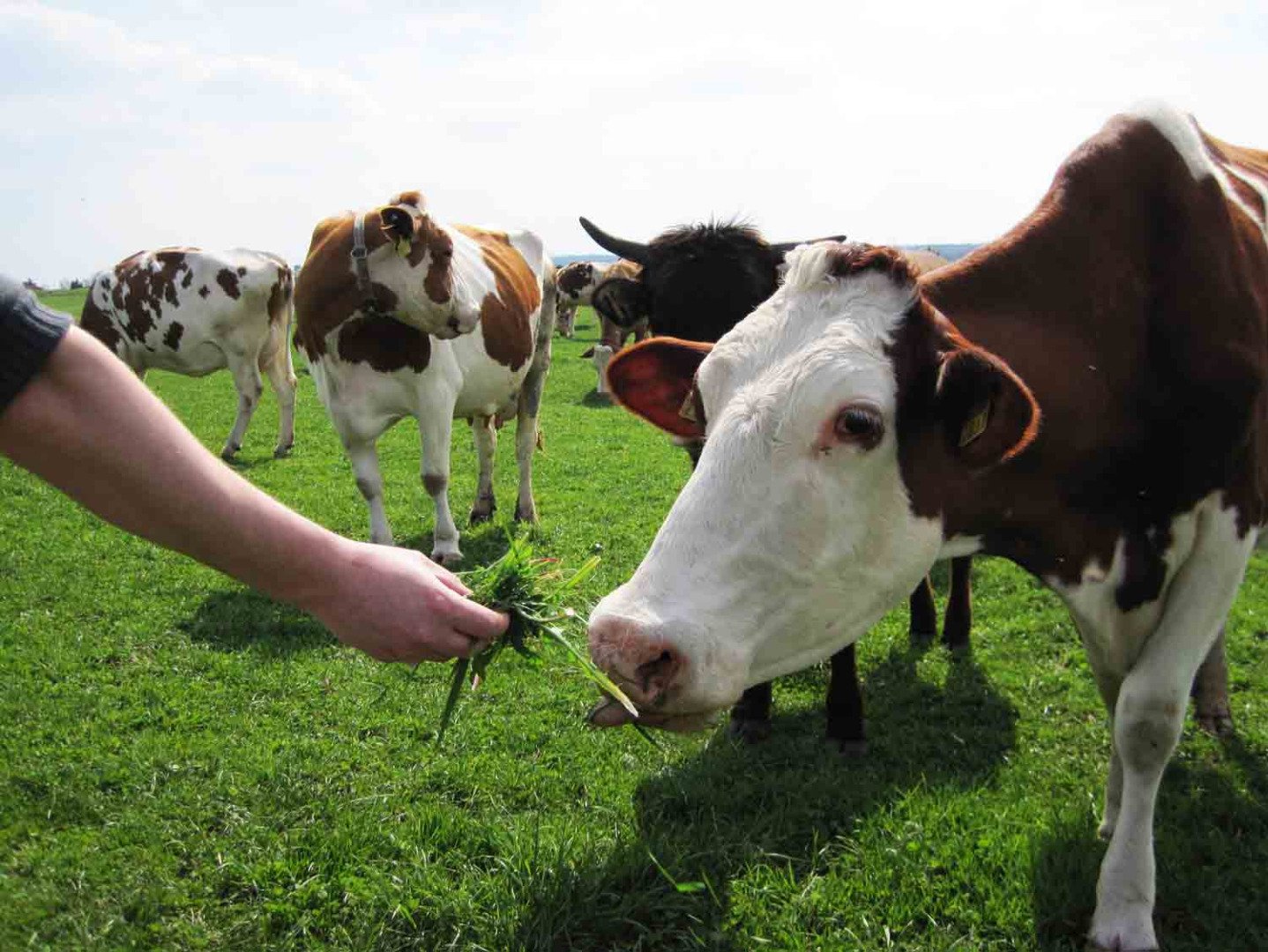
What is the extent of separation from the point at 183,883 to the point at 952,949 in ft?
7.93

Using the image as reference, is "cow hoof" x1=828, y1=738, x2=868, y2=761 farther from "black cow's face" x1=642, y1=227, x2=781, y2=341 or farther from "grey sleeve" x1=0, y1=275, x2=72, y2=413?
"grey sleeve" x1=0, y1=275, x2=72, y2=413

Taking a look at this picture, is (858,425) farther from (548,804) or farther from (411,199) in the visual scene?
(411,199)

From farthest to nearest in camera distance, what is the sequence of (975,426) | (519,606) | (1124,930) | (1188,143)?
(1188,143), (519,606), (1124,930), (975,426)

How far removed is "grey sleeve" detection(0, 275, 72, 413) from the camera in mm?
1481

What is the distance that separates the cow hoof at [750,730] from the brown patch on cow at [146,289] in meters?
11.4

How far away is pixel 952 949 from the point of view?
2762mm

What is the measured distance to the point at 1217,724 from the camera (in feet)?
14.2

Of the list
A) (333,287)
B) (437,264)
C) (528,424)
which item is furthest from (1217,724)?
(528,424)

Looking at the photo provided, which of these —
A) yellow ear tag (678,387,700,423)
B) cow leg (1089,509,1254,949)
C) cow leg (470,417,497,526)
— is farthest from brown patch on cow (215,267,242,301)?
cow leg (1089,509,1254,949)

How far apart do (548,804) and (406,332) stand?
4.27 m

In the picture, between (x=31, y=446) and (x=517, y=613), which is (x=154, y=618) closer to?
(x=517, y=613)

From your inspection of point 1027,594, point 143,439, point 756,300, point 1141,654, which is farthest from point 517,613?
point 1027,594

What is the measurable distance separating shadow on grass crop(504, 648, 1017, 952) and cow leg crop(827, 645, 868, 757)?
0.08 meters

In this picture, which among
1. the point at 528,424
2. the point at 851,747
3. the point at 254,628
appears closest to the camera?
the point at 851,747
